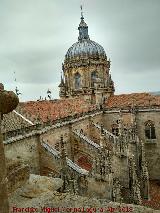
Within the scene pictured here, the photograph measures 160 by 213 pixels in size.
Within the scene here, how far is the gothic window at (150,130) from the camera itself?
3494cm

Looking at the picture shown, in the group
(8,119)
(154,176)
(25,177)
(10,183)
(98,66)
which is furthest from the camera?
(98,66)

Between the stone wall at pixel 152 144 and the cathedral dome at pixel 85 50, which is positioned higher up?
the cathedral dome at pixel 85 50

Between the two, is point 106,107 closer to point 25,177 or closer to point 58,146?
point 58,146

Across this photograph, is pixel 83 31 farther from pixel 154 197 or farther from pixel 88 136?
pixel 154 197

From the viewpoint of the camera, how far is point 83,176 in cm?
1859

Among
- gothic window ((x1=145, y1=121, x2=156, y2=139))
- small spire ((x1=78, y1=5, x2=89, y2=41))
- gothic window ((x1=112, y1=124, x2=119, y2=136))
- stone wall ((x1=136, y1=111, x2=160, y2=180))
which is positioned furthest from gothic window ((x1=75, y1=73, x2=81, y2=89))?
gothic window ((x1=145, y1=121, x2=156, y2=139))

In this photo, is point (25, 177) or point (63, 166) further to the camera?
point (63, 166)

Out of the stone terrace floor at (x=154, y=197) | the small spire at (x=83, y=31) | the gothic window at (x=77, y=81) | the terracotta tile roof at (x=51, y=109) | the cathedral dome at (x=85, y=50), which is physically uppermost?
the small spire at (x=83, y=31)

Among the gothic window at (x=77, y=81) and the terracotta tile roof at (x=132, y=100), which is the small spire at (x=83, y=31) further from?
the terracotta tile roof at (x=132, y=100)

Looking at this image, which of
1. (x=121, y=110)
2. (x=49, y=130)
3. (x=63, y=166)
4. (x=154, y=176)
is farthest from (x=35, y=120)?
(x=154, y=176)

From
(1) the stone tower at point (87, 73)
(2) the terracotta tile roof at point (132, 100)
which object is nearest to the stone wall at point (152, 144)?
(2) the terracotta tile roof at point (132, 100)

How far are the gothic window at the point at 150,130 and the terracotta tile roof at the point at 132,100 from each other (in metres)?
2.38

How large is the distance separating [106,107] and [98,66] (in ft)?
22.3

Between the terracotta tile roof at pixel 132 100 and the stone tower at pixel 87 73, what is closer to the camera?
the terracotta tile roof at pixel 132 100
